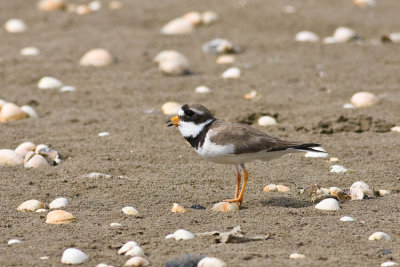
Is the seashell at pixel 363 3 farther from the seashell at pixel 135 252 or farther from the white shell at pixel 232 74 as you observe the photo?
the seashell at pixel 135 252

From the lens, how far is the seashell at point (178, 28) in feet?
37.1

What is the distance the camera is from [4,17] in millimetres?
12195

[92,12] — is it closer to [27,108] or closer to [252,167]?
[27,108]

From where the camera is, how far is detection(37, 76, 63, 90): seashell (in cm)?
891

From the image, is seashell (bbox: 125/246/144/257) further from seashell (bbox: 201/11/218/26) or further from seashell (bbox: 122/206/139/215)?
seashell (bbox: 201/11/218/26)

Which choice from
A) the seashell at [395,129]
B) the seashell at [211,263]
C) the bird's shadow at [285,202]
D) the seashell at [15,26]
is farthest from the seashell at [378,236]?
the seashell at [15,26]

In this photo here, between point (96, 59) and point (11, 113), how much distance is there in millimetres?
2166

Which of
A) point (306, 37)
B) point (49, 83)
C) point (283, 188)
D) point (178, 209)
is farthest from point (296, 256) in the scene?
point (306, 37)

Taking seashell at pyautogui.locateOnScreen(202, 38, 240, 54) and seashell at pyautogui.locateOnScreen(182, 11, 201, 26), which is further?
seashell at pyautogui.locateOnScreen(182, 11, 201, 26)

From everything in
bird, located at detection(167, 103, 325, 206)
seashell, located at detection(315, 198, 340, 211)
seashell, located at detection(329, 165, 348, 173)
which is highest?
seashell, located at detection(329, 165, 348, 173)

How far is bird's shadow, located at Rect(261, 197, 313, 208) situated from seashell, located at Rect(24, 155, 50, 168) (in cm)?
208

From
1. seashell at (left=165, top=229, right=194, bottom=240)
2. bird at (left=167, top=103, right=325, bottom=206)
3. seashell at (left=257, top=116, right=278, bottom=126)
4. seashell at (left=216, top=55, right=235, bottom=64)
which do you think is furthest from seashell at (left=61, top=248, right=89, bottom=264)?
seashell at (left=216, top=55, right=235, bottom=64)

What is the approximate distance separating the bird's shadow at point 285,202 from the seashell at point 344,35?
587 centimetres

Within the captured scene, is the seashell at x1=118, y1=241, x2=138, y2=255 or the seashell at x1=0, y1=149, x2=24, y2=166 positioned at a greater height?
the seashell at x1=0, y1=149, x2=24, y2=166
